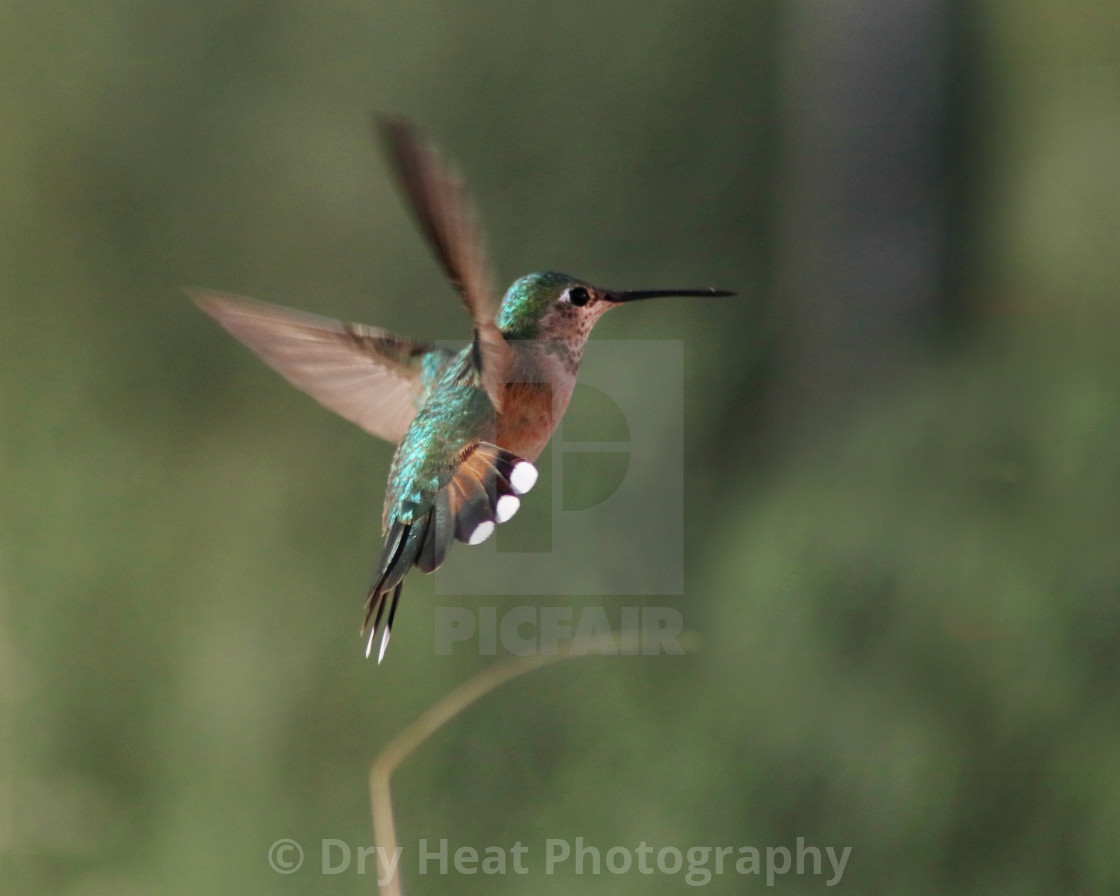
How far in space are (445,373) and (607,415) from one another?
1298 millimetres

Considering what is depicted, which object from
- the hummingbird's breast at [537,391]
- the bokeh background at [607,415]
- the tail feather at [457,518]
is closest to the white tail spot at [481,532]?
the tail feather at [457,518]

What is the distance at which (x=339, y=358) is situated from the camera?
591mm

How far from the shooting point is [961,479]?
184 cm

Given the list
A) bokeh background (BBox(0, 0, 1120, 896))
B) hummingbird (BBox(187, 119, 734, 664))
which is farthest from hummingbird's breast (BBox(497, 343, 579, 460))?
bokeh background (BBox(0, 0, 1120, 896))

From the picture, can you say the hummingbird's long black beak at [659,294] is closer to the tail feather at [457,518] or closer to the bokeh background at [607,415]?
the tail feather at [457,518]

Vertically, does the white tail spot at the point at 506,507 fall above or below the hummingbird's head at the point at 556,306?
below

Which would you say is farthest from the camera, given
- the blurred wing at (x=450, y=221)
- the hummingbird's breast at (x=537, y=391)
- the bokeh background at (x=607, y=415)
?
the bokeh background at (x=607, y=415)

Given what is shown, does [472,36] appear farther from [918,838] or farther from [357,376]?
[357,376]

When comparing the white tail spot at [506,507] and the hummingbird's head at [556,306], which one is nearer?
the white tail spot at [506,507]

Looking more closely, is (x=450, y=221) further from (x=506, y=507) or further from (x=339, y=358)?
(x=339, y=358)

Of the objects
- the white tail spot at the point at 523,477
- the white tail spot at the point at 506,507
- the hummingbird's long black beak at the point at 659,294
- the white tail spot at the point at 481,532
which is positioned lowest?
the white tail spot at the point at 481,532

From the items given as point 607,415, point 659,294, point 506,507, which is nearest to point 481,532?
point 506,507

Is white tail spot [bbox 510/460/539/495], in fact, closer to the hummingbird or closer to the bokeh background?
the hummingbird

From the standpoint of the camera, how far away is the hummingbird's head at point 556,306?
503 millimetres
